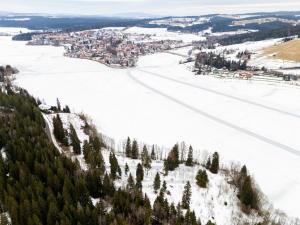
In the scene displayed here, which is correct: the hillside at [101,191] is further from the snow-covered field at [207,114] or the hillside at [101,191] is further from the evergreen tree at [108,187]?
the snow-covered field at [207,114]

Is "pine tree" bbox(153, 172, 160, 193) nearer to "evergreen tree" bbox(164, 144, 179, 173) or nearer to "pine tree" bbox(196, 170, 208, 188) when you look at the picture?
"evergreen tree" bbox(164, 144, 179, 173)

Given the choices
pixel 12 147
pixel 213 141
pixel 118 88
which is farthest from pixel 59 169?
pixel 118 88

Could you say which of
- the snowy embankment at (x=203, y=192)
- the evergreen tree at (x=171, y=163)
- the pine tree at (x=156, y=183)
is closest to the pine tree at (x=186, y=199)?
the snowy embankment at (x=203, y=192)

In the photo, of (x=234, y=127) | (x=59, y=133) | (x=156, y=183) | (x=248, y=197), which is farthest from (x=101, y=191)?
(x=234, y=127)

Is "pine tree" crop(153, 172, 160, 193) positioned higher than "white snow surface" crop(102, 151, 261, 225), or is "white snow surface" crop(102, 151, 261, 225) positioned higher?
"pine tree" crop(153, 172, 160, 193)

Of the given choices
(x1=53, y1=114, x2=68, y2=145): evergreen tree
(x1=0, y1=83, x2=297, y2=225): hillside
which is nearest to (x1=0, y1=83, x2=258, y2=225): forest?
(x1=0, y1=83, x2=297, y2=225): hillside

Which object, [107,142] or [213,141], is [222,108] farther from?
[107,142]

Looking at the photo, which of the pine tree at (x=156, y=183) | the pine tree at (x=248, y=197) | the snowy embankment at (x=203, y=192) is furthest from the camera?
the pine tree at (x=156, y=183)

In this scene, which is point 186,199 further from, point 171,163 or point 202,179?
point 171,163
